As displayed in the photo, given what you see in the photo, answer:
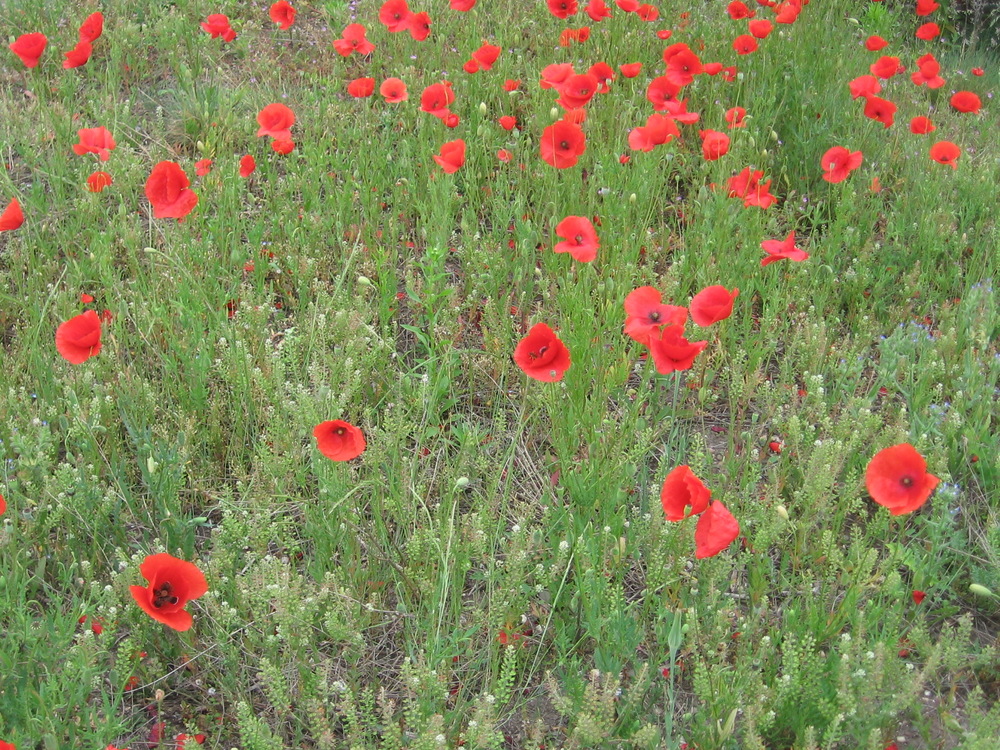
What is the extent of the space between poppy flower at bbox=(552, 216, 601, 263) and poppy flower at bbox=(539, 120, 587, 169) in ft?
1.94

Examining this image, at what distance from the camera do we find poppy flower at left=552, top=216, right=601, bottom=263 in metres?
2.71

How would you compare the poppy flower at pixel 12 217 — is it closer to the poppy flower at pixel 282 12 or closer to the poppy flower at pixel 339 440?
the poppy flower at pixel 339 440

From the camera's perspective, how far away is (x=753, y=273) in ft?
11.3

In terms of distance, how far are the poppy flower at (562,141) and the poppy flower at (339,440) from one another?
158 centimetres

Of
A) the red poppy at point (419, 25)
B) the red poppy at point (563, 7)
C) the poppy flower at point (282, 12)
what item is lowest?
the poppy flower at point (282, 12)

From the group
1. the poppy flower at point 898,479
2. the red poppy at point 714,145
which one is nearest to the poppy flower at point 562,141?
the red poppy at point 714,145

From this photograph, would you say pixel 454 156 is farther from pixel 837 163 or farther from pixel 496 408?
pixel 837 163

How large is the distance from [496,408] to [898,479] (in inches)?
54.3

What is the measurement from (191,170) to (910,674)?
3.45m

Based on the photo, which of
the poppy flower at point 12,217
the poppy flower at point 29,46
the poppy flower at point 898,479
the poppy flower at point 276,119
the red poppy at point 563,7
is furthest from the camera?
the red poppy at point 563,7

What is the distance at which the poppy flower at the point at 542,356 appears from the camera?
7.44 ft

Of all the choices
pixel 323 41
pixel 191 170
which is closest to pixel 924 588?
pixel 191 170

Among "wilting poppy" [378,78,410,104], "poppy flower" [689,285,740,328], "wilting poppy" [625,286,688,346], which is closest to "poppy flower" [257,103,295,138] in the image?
"wilting poppy" [378,78,410,104]

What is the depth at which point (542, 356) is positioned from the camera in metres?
2.30
